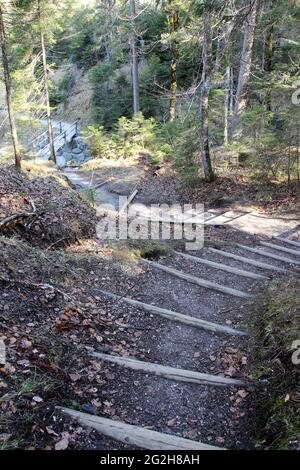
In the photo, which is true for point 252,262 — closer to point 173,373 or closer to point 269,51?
point 173,373

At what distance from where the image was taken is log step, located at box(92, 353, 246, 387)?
418cm

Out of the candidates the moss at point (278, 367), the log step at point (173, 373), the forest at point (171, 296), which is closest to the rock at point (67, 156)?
the forest at point (171, 296)

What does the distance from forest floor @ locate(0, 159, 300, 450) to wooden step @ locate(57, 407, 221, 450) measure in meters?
0.06

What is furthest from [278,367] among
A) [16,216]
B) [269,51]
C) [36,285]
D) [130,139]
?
[269,51]

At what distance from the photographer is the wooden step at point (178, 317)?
5.34m

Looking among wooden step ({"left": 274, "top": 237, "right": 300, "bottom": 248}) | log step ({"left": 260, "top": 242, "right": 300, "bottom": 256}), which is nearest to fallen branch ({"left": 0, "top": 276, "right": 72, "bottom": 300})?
log step ({"left": 260, "top": 242, "right": 300, "bottom": 256})

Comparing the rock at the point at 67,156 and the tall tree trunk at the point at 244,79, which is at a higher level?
the tall tree trunk at the point at 244,79

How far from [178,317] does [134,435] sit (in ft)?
8.28

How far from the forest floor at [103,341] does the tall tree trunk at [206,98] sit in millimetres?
6237

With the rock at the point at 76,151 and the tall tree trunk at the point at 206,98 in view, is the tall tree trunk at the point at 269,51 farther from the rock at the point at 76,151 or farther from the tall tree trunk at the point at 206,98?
the rock at the point at 76,151

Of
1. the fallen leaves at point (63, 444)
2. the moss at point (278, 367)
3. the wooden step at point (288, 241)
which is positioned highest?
the fallen leaves at point (63, 444)

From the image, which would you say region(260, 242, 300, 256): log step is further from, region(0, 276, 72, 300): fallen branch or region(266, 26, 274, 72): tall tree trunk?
region(266, 26, 274, 72): tall tree trunk

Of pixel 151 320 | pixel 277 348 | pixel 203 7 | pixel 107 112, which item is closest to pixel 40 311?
pixel 151 320

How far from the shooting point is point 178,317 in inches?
222
